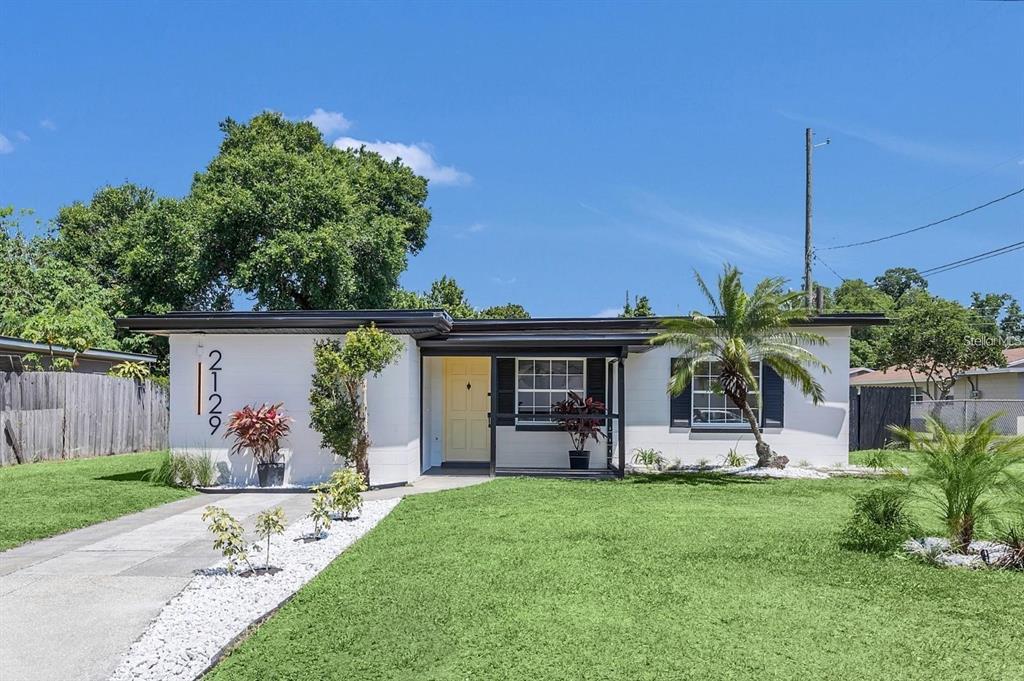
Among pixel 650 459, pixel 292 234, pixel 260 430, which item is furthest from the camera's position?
pixel 292 234

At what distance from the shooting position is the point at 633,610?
4.59 m

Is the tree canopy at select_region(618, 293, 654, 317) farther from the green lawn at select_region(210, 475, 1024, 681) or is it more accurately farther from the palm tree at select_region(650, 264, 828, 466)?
the green lawn at select_region(210, 475, 1024, 681)

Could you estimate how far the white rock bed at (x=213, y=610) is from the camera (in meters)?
3.84

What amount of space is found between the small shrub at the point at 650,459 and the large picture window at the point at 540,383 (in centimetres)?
163

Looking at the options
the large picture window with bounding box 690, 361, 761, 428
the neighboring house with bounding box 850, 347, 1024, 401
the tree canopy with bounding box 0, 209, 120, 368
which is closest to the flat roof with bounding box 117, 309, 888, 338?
the large picture window with bounding box 690, 361, 761, 428

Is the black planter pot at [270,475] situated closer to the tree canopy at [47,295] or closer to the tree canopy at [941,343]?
the tree canopy at [47,295]

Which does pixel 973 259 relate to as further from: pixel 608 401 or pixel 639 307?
pixel 608 401

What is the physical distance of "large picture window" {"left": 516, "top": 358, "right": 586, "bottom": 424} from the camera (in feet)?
43.7

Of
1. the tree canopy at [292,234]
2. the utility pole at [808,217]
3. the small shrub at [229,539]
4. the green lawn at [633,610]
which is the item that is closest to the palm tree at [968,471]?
the green lawn at [633,610]

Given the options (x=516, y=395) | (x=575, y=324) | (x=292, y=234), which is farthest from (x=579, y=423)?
(x=292, y=234)

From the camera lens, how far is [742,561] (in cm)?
584

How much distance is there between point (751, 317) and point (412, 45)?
335 inches

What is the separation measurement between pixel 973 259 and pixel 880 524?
24.4 meters

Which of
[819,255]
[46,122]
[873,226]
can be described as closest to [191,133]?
A: [46,122]
